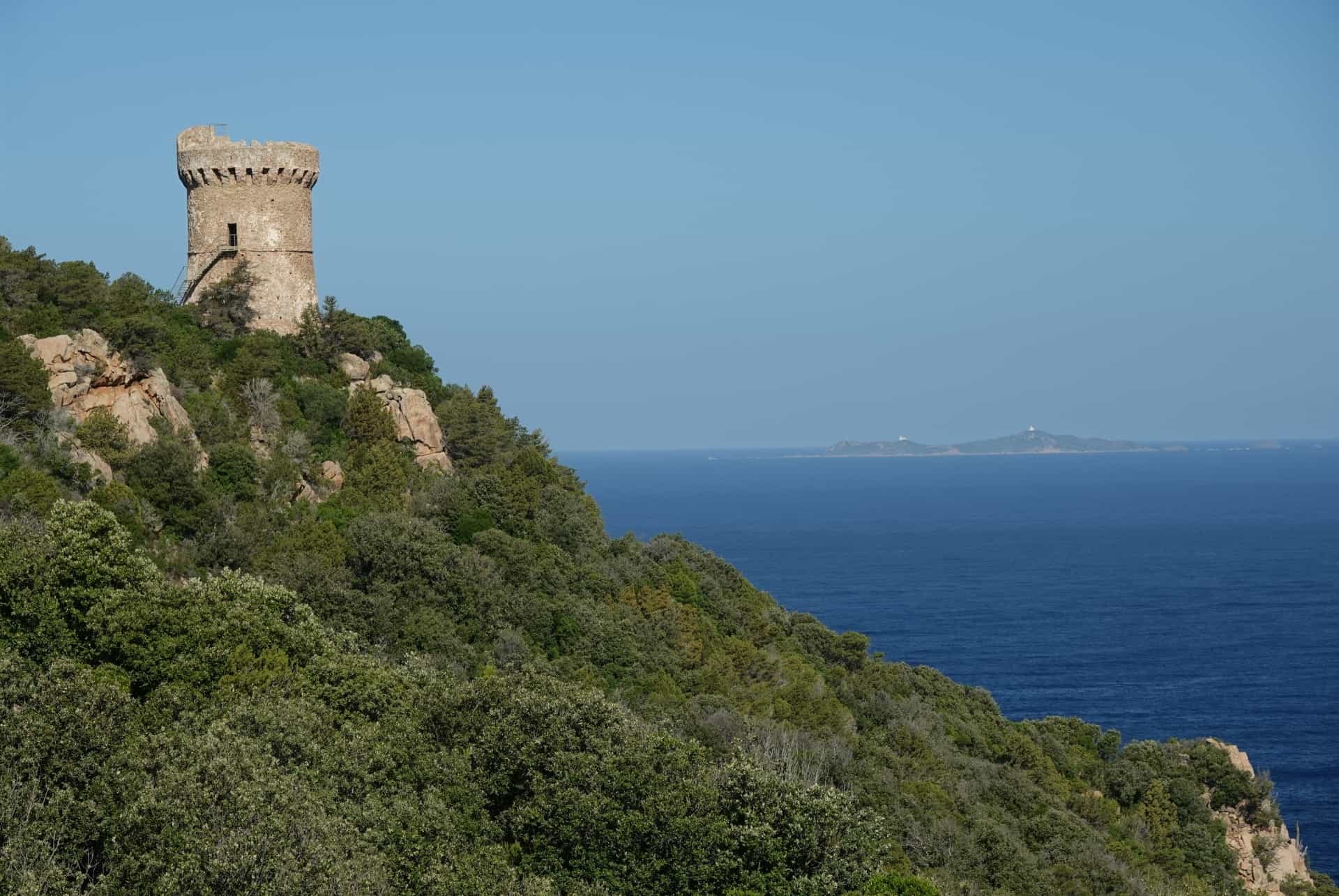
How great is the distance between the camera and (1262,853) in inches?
2004

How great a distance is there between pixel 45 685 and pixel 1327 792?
57840 mm

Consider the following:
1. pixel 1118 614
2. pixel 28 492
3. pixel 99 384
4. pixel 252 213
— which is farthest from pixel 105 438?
pixel 1118 614

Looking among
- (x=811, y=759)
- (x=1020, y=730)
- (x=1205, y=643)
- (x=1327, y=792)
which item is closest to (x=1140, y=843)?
(x=1020, y=730)

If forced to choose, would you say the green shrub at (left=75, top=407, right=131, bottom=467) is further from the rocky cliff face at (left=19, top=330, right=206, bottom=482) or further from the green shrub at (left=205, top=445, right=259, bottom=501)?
the green shrub at (left=205, top=445, right=259, bottom=501)

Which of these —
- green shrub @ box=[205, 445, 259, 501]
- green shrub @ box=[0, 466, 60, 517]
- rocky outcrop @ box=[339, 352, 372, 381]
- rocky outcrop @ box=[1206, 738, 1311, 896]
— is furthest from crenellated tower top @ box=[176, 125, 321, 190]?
rocky outcrop @ box=[1206, 738, 1311, 896]

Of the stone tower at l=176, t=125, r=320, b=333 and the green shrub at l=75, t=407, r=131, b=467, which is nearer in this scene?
the green shrub at l=75, t=407, r=131, b=467

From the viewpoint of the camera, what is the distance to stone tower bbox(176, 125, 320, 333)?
45625 millimetres

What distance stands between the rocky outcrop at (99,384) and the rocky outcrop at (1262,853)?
37384 millimetres

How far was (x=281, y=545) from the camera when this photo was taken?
37.2 m

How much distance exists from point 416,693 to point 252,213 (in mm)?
22918

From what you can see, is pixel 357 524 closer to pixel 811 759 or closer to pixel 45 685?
pixel 811 759

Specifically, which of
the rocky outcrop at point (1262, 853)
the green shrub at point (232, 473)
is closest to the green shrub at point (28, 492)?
the green shrub at point (232, 473)

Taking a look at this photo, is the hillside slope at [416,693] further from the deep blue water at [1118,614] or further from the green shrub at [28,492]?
the deep blue water at [1118,614]

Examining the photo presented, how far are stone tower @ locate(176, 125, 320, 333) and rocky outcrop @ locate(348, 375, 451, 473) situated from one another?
3.69 metres
